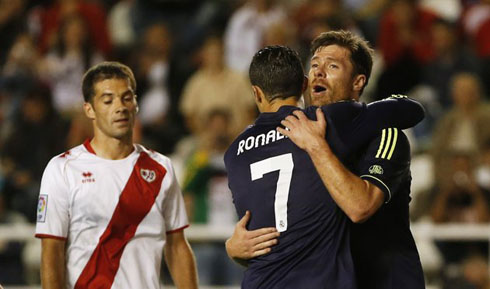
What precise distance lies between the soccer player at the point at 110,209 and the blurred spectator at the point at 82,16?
6.58 meters

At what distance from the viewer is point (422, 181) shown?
9984 mm

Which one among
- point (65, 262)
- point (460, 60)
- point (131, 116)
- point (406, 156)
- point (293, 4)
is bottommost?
point (65, 262)

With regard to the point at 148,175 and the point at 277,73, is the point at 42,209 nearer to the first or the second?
the point at 148,175

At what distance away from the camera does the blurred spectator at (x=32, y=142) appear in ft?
34.3

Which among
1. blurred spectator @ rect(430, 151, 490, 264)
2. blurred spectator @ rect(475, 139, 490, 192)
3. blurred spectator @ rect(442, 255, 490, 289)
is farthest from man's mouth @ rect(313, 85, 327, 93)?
blurred spectator @ rect(475, 139, 490, 192)

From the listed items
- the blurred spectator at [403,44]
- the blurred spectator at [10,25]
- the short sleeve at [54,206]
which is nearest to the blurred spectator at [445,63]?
the blurred spectator at [403,44]

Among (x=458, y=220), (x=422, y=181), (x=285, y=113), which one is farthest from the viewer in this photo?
(x=422, y=181)

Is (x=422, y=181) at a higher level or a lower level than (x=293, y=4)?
lower

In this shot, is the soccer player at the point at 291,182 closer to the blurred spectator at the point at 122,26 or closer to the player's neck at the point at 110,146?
the player's neck at the point at 110,146

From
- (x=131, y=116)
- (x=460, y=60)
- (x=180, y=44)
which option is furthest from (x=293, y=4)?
(x=131, y=116)

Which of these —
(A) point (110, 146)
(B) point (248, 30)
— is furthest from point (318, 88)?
(B) point (248, 30)

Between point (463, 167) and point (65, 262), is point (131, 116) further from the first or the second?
point (463, 167)

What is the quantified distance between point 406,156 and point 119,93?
1658 millimetres

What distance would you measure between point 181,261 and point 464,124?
17.5ft
